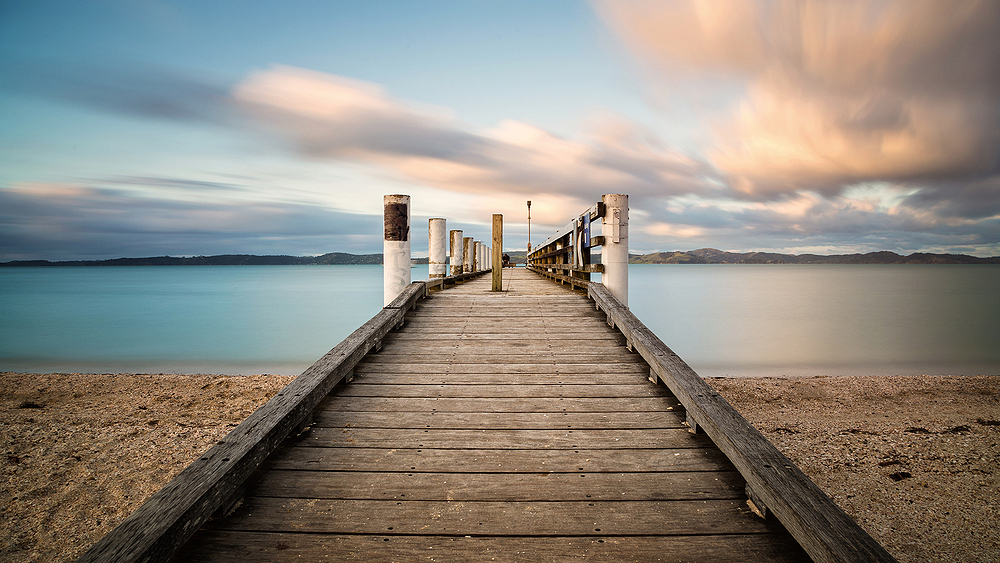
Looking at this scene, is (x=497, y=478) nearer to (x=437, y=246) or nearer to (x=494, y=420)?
(x=494, y=420)

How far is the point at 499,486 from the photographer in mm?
2434

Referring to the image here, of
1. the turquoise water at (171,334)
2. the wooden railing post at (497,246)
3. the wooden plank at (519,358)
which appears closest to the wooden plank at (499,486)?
the wooden plank at (519,358)

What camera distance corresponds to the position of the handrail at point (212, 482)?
177cm

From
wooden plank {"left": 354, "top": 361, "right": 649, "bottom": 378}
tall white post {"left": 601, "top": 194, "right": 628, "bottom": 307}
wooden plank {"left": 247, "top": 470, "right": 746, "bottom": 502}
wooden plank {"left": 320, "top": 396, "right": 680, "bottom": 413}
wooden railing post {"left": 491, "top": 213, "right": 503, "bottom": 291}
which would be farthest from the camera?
wooden railing post {"left": 491, "top": 213, "right": 503, "bottom": 291}

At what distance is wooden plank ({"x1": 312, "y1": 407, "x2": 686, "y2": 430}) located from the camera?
306cm

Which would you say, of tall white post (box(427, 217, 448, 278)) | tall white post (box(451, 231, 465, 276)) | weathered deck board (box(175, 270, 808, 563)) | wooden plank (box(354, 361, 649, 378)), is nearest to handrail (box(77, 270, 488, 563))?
weathered deck board (box(175, 270, 808, 563))

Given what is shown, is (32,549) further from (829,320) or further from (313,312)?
(829,320)

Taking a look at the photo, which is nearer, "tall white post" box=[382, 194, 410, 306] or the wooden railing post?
"tall white post" box=[382, 194, 410, 306]

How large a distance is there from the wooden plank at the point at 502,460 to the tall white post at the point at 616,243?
10.2 feet

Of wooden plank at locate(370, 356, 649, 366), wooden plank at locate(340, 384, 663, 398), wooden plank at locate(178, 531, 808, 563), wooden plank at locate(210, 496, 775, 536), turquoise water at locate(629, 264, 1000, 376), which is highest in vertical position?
wooden plank at locate(370, 356, 649, 366)

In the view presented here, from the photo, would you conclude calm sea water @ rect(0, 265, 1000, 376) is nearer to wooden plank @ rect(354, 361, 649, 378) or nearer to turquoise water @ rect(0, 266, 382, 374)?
turquoise water @ rect(0, 266, 382, 374)

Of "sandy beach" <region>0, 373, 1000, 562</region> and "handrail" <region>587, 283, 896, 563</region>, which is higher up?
"handrail" <region>587, 283, 896, 563</region>

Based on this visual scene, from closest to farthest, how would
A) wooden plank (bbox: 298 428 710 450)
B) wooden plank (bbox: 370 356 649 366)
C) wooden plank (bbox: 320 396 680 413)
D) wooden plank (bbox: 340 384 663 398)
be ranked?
wooden plank (bbox: 298 428 710 450) < wooden plank (bbox: 320 396 680 413) < wooden plank (bbox: 340 384 663 398) < wooden plank (bbox: 370 356 649 366)

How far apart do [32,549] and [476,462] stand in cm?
461
